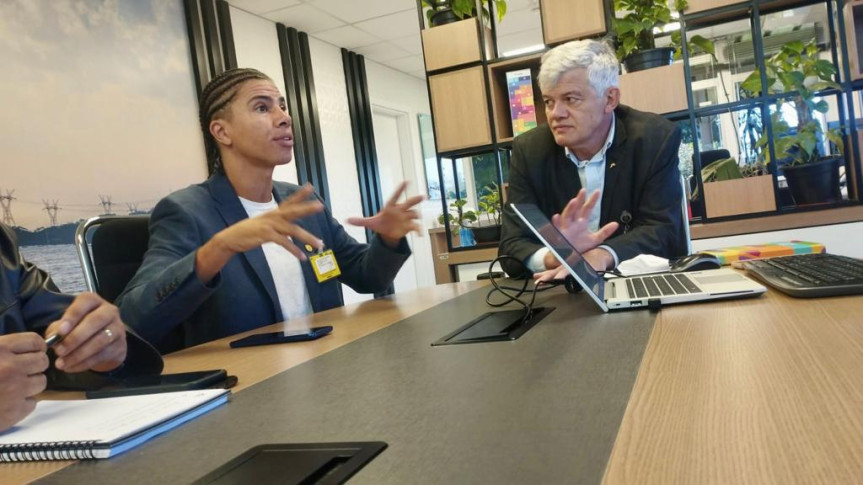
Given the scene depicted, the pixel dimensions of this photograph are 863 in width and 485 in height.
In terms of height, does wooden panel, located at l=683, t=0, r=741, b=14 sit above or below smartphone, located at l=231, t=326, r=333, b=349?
above

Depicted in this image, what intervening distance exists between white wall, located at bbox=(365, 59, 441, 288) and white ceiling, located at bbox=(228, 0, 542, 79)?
0.19m

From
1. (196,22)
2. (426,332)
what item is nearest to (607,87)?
(426,332)

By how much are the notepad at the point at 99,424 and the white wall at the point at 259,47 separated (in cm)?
408

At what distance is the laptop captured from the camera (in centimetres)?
101

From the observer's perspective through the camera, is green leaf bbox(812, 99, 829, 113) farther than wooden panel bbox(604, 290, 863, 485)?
Yes

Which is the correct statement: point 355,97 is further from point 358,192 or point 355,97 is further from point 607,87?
point 607,87

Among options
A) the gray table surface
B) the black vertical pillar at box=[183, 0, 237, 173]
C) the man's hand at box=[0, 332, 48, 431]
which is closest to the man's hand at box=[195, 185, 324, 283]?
the gray table surface

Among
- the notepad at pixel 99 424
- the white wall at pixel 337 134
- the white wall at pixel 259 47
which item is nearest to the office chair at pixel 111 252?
the notepad at pixel 99 424

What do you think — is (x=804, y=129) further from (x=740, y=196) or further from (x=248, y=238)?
(x=248, y=238)

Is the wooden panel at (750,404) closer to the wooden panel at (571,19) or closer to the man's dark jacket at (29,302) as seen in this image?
the man's dark jacket at (29,302)

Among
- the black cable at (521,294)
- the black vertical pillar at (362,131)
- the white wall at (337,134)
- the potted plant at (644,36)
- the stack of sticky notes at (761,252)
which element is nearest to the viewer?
the black cable at (521,294)

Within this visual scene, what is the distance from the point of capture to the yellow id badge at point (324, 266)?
5.76ft

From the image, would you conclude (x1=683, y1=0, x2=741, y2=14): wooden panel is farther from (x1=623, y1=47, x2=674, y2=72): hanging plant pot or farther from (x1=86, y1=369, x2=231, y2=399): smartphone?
(x1=86, y1=369, x2=231, y2=399): smartphone

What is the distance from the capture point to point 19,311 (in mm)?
1157
